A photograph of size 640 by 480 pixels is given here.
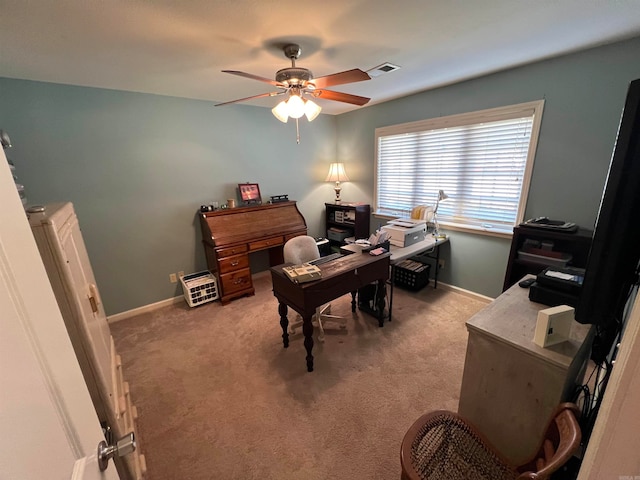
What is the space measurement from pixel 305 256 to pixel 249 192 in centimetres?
157

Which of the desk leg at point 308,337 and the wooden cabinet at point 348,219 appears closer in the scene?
the desk leg at point 308,337

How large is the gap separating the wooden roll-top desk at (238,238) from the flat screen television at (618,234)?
2.95 metres

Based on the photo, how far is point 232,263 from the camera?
308 centimetres

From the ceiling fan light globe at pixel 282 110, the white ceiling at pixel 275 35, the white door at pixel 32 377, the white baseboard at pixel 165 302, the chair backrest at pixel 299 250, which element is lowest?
the white baseboard at pixel 165 302

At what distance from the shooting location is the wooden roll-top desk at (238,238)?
9.93 feet

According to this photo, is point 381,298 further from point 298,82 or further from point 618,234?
point 298,82

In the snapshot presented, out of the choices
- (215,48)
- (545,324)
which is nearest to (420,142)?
(215,48)

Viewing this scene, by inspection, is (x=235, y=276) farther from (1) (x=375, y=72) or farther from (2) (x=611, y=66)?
(2) (x=611, y=66)

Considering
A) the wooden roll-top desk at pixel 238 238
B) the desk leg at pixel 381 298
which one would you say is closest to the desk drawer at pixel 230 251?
the wooden roll-top desk at pixel 238 238

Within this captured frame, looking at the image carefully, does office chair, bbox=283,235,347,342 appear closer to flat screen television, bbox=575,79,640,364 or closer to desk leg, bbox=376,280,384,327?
desk leg, bbox=376,280,384,327

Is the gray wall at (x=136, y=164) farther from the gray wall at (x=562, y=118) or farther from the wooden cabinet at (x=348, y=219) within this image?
the gray wall at (x=562, y=118)

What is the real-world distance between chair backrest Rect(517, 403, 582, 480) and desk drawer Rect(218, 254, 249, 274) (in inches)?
113

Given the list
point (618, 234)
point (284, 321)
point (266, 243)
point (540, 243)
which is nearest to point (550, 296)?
point (618, 234)

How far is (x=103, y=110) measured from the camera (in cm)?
248
